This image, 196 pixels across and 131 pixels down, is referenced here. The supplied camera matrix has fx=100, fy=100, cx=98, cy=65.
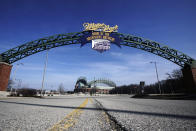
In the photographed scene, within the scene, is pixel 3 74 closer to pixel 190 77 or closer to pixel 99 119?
pixel 99 119

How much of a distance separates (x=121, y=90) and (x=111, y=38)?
348ft

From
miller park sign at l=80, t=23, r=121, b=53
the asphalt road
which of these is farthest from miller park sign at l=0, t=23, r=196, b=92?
the asphalt road

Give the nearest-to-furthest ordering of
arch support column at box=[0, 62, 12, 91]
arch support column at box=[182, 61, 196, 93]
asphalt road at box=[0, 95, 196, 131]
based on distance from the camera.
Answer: asphalt road at box=[0, 95, 196, 131] < arch support column at box=[0, 62, 12, 91] < arch support column at box=[182, 61, 196, 93]

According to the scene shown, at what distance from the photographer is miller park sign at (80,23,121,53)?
16.5 m

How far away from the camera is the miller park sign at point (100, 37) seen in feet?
54.0

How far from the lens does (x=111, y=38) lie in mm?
17047

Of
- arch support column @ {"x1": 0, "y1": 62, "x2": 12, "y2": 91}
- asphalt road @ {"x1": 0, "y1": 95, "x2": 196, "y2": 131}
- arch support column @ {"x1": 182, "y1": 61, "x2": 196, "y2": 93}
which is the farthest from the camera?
arch support column @ {"x1": 182, "y1": 61, "x2": 196, "y2": 93}

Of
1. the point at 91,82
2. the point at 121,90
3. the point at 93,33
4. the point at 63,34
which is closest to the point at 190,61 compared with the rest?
the point at 93,33

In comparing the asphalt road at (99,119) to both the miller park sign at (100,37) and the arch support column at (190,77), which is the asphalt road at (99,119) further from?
the arch support column at (190,77)

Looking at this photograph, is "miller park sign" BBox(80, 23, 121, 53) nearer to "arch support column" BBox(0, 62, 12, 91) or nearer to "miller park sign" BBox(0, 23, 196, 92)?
"miller park sign" BBox(0, 23, 196, 92)

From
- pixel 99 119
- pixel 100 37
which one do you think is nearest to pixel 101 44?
pixel 100 37

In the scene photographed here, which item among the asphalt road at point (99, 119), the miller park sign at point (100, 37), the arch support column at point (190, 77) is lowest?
the asphalt road at point (99, 119)

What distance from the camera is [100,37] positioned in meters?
16.8

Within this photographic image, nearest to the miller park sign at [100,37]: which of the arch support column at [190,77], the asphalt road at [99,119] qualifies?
the arch support column at [190,77]
